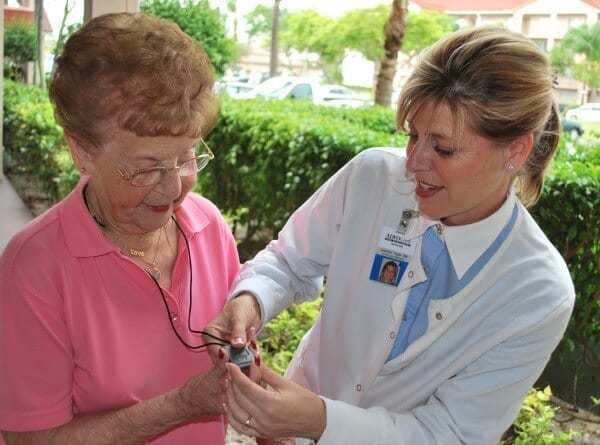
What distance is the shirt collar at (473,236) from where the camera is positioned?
1851 millimetres

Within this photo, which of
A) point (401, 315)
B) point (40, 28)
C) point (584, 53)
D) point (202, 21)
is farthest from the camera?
point (40, 28)

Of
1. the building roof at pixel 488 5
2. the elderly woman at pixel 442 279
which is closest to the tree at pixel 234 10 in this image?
the building roof at pixel 488 5

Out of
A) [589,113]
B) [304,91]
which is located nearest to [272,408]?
[589,113]

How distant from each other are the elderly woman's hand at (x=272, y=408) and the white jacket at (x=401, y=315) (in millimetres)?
49

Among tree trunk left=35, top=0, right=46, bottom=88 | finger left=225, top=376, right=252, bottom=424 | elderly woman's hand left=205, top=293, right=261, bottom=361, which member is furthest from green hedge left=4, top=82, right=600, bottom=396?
finger left=225, top=376, right=252, bottom=424

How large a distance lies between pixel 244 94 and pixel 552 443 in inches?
265

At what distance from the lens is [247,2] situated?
283 inches

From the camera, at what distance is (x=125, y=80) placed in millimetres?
1570

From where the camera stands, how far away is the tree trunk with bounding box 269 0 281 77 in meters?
10.1

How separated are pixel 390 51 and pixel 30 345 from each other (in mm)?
7609

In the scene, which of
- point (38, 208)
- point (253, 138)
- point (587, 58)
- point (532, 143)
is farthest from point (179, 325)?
point (38, 208)

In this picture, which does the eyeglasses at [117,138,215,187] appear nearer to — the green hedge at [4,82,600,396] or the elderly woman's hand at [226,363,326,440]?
the elderly woman's hand at [226,363,326,440]

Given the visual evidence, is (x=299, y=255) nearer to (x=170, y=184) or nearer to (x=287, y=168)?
(x=170, y=184)

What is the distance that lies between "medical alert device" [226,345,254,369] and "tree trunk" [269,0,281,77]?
26.9 feet
